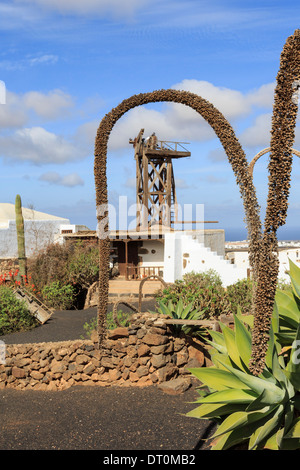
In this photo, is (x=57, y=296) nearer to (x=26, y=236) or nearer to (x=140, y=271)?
(x=140, y=271)

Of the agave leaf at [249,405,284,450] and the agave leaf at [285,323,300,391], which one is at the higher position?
the agave leaf at [285,323,300,391]

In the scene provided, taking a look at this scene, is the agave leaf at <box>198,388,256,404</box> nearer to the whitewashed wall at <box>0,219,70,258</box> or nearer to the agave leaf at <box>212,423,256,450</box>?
the agave leaf at <box>212,423,256,450</box>

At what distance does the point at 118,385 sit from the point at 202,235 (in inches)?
477

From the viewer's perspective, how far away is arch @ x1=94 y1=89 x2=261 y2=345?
14.0 ft

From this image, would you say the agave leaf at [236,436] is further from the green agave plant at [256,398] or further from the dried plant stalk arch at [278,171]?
the dried plant stalk arch at [278,171]

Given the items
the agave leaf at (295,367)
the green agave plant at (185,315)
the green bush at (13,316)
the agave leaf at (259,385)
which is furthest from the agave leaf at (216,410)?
the green bush at (13,316)

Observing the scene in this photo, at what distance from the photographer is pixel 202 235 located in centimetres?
1914

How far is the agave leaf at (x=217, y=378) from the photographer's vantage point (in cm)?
391

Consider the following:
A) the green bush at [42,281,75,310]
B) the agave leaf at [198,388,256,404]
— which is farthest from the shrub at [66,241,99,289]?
the agave leaf at [198,388,256,404]

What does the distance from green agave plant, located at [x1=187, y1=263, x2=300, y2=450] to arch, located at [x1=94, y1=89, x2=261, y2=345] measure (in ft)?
2.39

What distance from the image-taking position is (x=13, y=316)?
452 inches

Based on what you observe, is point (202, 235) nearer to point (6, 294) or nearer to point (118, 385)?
point (6, 294)

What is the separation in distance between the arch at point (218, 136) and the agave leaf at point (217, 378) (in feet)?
3.13
